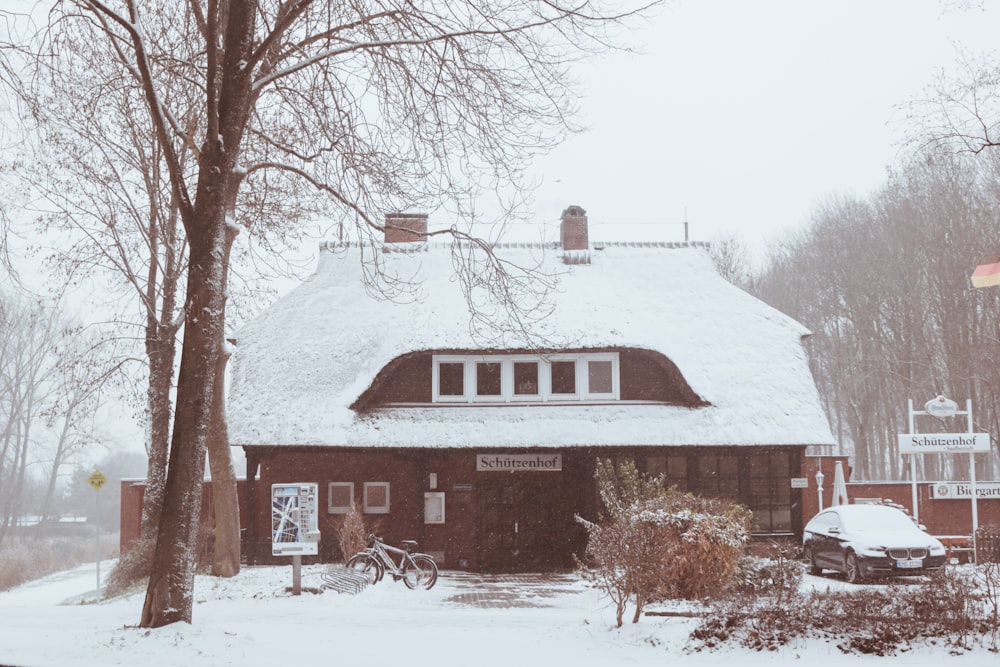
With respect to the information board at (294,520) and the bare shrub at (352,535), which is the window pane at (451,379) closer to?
the bare shrub at (352,535)

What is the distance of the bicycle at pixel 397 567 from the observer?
17.7m

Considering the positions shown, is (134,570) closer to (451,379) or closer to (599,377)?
(451,379)

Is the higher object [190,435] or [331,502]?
[190,435]

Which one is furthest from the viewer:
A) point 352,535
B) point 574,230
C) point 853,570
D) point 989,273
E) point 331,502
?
point 574,230

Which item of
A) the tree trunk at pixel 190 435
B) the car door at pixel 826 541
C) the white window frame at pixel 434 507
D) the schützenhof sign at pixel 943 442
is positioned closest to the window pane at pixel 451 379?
the white window frame at pixel 434 507

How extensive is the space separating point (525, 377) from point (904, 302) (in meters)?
23.7

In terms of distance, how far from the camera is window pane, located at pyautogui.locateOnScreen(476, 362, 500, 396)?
2277cm

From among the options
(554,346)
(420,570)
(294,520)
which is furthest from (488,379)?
(294,520)

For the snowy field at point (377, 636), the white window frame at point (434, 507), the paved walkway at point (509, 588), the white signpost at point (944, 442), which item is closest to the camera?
the snowy field at point (377, 636)

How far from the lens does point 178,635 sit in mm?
9555

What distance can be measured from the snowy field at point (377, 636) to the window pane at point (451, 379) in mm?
6729

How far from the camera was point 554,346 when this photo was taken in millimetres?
21891

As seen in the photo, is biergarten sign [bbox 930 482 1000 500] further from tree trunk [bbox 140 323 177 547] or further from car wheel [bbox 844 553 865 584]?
tree trunk [bbox 140 323 177 547]

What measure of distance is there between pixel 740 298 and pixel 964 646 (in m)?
16.8
